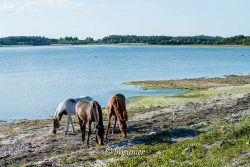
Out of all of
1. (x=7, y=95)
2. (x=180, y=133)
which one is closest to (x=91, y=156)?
(x=180, y=133)

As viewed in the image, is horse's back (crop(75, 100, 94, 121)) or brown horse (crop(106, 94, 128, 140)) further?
brown horse (crop(106, 94, 128, 140))

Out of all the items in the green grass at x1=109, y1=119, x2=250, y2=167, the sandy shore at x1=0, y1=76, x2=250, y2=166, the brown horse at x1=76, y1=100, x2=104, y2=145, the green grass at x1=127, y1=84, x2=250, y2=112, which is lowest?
the green grass at x1=127, y1=84, x2=250, y2=112

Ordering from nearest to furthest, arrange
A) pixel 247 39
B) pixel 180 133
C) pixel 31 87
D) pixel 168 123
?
pixel 180 133, pixel 168 123, pixel 31 87, pixel 247 39

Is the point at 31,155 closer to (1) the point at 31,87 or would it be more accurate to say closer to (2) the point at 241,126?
(2) the point at 241,126

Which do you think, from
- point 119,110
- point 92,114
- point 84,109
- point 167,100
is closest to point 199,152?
point 119,110

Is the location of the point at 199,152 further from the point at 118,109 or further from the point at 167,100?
the point at 167,100

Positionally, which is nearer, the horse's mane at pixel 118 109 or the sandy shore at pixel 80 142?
the sandy shore at pixel 80 142

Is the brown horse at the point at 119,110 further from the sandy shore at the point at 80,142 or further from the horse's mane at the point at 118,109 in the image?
the sandy shore at the point at 80,142

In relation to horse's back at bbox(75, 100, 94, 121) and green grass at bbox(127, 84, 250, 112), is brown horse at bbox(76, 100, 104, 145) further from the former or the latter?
green grass at bbox(127, 84, 250, 112)

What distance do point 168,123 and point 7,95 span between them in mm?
30204

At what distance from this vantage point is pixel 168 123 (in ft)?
58.7

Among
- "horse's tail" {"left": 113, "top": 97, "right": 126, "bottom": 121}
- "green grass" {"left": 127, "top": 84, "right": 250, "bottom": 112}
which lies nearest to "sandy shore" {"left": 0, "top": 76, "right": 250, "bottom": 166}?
"horse's tail" {"left": 113, "top": 97, "right": 126, "bottom": 121}

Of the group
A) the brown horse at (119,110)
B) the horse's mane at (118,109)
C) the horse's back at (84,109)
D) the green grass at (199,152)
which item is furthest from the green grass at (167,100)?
the green grass at (199,152)

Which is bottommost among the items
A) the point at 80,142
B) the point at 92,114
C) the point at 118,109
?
the point at 80,142
